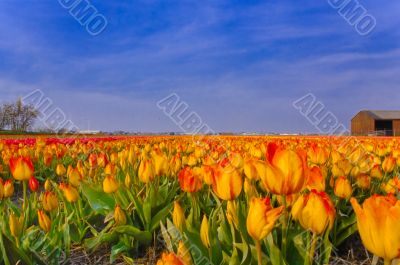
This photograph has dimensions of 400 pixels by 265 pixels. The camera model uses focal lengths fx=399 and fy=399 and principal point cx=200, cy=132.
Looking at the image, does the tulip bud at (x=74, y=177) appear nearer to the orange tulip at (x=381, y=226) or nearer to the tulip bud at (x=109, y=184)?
the tulip bud at (x=109, y=184)

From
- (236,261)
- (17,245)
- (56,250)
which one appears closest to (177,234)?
(236,261)

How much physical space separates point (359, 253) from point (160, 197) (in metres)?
1.64

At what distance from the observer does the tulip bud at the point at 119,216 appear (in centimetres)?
279

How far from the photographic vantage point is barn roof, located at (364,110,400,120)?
1949 inches

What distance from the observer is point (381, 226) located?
43.0 inches

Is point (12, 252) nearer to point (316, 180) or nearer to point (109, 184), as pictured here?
point (109, 184)

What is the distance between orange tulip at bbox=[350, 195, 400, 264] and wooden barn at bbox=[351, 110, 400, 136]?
49084 millimetres

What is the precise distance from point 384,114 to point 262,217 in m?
55.9

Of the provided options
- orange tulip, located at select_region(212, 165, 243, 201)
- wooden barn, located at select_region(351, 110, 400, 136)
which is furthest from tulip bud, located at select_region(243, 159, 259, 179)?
wooden barn, located at select_region(351, 110, 400, 136)

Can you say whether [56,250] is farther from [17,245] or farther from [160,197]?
[160,197]

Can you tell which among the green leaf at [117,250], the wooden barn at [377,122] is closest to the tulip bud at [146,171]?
the green leaf at [117,250]

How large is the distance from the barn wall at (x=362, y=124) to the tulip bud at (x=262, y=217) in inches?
2025

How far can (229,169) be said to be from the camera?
1.92 m

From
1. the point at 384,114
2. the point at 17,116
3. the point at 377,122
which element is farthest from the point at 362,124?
the point at 17,116
